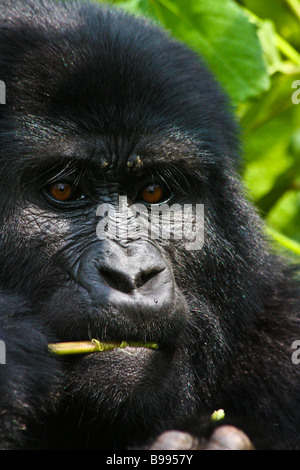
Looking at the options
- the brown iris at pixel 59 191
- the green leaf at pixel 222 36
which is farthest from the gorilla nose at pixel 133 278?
the green leaf at pixel 222 36

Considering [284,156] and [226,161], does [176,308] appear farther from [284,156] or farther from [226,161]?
[284,156]

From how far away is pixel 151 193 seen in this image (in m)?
3.75

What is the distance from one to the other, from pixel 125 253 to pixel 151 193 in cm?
55

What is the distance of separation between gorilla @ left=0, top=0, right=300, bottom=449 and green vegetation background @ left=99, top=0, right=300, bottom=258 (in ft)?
1.99

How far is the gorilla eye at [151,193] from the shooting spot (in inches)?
147

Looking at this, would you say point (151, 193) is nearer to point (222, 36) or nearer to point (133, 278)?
point (133, 278)

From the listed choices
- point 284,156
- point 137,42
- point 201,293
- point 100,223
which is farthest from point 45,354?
point 284,156

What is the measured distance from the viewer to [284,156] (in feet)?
23.2

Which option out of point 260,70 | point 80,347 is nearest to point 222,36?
point 260,70

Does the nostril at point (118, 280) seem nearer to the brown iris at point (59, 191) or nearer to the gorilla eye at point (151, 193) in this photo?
the brown iris at point (59, 191)

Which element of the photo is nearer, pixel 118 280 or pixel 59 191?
pixel 118 280

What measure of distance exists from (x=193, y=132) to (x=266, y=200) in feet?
9.35

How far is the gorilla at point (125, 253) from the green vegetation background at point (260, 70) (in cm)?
61
